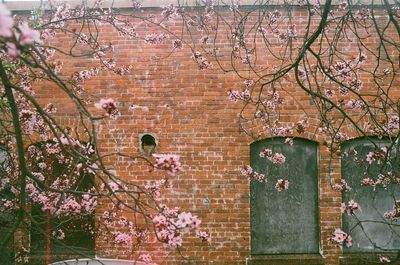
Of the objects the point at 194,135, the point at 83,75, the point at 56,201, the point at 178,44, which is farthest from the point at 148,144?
the point at 56,201

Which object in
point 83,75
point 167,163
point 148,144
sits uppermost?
point 83,75

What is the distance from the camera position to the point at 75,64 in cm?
950

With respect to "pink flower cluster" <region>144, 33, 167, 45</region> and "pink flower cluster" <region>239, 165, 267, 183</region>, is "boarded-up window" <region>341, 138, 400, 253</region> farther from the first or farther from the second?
"pink flower cluster" <region>144, 33, 167, 45</region>

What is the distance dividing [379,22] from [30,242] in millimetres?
6759

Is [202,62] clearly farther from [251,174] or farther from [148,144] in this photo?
[251,174]

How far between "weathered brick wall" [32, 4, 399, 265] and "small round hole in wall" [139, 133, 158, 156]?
0.27 feet

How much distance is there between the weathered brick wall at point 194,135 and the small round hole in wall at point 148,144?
0.08m

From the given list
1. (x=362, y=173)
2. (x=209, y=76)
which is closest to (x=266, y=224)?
(x=362, y=173)

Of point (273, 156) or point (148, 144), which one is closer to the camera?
point (273, 156)

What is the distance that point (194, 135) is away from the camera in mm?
9367

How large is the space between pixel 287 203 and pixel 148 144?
249 centimetres

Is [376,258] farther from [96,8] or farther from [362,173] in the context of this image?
[96,8]

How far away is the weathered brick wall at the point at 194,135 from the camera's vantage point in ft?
30.4

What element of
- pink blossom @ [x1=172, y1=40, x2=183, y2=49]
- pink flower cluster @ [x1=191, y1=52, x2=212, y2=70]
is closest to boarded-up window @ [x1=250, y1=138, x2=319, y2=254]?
pink flower cluster @ [x1=191, y1=52, x2=212, y2=70]
